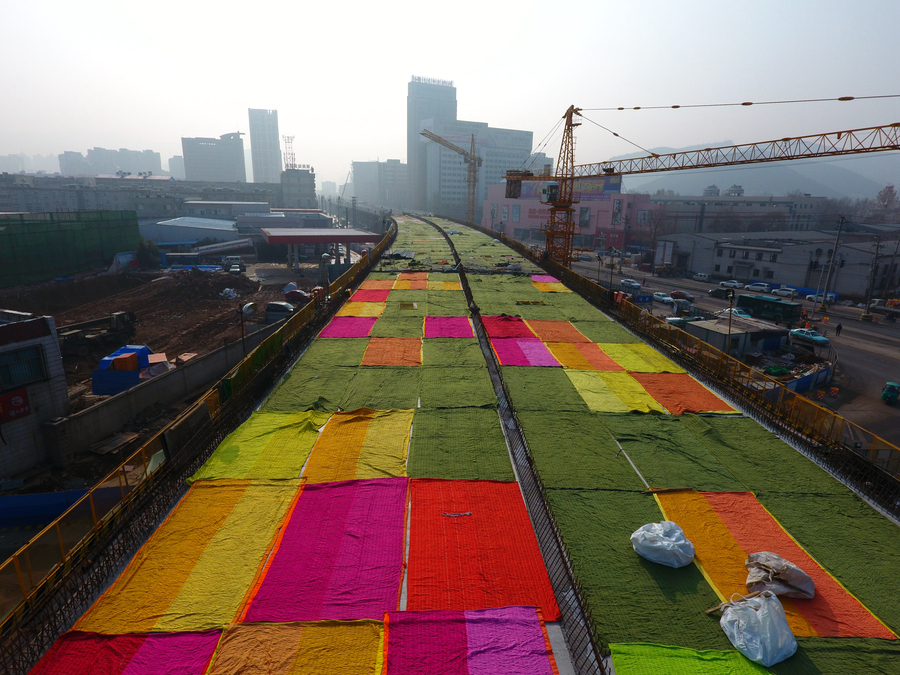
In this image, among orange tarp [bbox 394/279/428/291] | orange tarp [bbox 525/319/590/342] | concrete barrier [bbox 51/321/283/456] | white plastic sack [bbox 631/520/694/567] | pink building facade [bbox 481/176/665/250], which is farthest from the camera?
pink building facade [bbox 481/176/665/250]

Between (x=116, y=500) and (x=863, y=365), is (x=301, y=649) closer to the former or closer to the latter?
(x=116, y=500)

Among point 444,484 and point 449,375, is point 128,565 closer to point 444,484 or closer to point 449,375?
point 444,484

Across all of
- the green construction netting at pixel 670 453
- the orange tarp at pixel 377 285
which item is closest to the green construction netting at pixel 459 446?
the green construction netting at pixel 670 453

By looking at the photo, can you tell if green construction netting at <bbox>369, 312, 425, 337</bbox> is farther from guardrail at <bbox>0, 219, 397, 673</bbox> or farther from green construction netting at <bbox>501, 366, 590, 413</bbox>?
green construction netting at <bbox>501, 366, 590, 413</bbox>

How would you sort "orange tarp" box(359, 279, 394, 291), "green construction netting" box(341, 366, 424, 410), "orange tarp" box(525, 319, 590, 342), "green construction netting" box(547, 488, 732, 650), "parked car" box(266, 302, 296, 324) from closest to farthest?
"green construction netting" box(547, 488, 732, 650)
"green construction netting" box(341, 366, 424, 410)
"orange tarp" box(525, 319, 590, 342)
"orange tarp" box(359, 279, 394, 291)
"parked car" box(266, 302, 296, 324)

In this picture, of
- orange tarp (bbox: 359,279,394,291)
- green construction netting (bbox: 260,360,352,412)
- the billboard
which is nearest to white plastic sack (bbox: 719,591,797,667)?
green construction netting (bbox: 260,360,352,412)

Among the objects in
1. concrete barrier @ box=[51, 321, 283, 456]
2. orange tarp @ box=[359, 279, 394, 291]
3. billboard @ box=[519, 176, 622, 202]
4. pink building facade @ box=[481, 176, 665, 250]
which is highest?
billboard @ box=[519, 176, 622, 202]

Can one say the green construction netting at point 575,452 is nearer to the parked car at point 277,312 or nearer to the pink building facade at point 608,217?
the parked car at point 277,312

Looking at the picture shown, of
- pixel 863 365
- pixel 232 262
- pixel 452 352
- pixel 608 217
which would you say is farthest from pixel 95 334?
pixel 608 217
